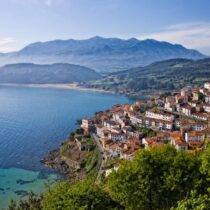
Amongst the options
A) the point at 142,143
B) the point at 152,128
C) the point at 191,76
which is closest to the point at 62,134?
the point at 152,128

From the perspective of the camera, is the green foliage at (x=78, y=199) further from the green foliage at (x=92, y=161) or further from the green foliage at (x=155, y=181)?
the green foliage at (x=92, y=161)

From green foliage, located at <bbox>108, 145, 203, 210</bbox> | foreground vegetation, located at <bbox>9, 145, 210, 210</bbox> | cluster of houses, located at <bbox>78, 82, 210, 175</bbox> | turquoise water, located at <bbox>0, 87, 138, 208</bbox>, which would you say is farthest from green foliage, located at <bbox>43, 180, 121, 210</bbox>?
cluster of houses, located at <bbox>78, 82, 210, 175</bbox>

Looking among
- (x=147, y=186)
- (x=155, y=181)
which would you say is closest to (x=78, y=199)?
(x=147, y=186)

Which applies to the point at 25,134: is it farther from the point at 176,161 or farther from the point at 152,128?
the point at 176,161

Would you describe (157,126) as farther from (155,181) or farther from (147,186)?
(147,186)

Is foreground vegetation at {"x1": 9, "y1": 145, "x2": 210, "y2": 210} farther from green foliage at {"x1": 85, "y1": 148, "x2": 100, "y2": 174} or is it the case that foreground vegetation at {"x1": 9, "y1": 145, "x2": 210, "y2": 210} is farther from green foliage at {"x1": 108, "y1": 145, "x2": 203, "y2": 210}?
green foliage at {"x1": 85, "y1": 148, "x2": 100, "y2": 174}
